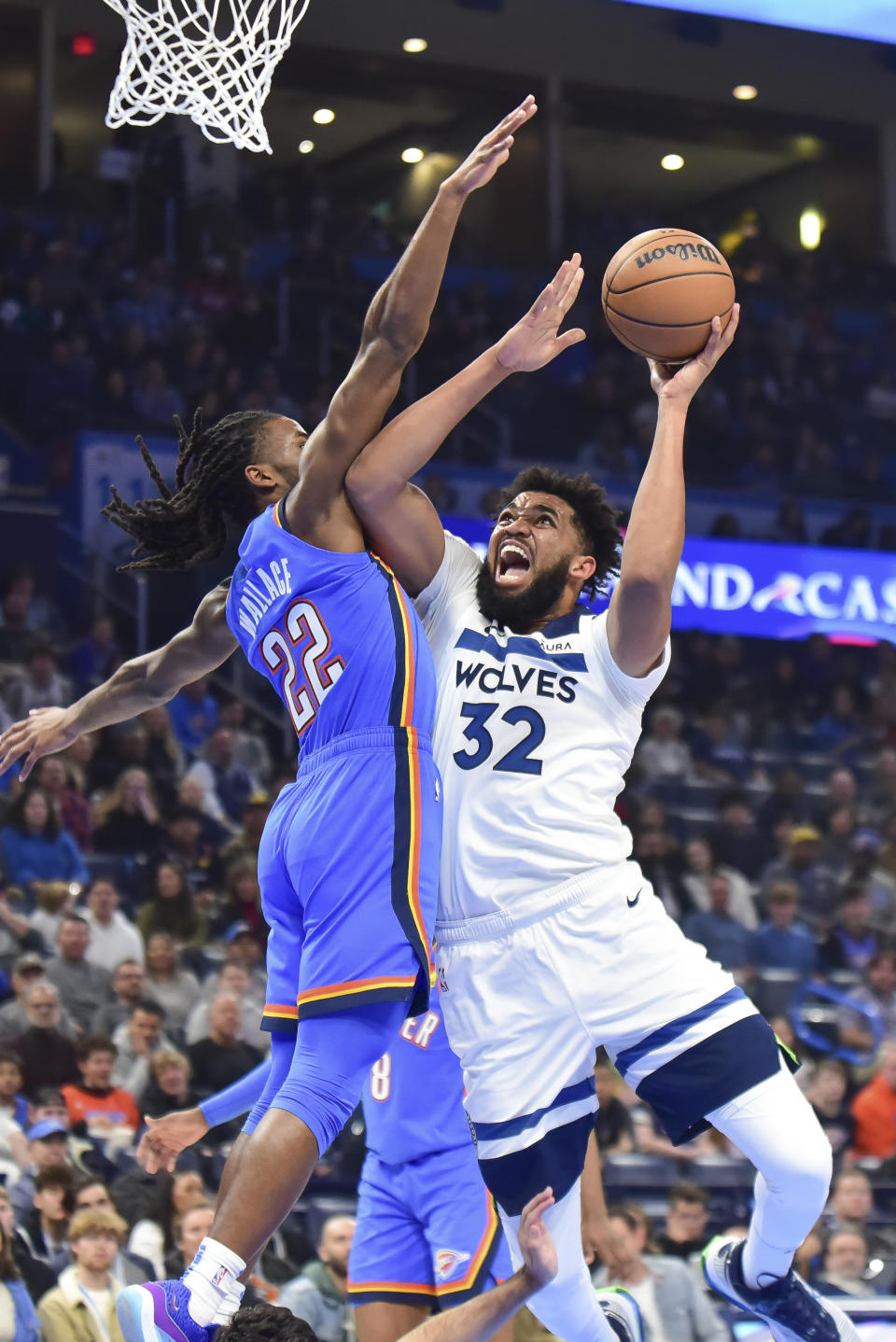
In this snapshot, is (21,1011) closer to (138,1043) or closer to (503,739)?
(138,1043)

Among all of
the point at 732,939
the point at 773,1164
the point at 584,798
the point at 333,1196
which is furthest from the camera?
the point at 732,939

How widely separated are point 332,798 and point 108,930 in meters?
5.40

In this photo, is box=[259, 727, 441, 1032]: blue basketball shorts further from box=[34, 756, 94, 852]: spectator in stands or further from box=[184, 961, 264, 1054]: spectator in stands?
box=[34, 756, 94, 852]: spectator in stands

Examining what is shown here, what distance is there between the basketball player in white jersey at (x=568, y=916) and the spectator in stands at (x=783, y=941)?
739cm

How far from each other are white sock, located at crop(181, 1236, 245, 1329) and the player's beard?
1663mm

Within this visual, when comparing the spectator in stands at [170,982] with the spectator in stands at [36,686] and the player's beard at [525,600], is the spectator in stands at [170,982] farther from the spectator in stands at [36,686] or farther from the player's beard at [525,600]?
the player's beard at [525,600]

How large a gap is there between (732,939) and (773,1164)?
25.2 feet

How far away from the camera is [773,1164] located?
3945mm

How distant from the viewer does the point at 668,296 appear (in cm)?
434

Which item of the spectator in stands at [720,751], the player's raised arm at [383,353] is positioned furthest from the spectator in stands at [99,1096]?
the spectator in stands at [720,751]

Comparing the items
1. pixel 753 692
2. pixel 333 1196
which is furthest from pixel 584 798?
pixel 753 692

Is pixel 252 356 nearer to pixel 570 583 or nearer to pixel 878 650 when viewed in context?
pixel 878 650

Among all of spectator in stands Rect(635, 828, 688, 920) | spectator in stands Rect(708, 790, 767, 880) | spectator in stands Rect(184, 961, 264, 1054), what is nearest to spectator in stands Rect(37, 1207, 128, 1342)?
spectator in stands Rect(184, 961, 264, 1054)

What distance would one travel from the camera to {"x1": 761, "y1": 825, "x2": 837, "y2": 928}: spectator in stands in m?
12.5
